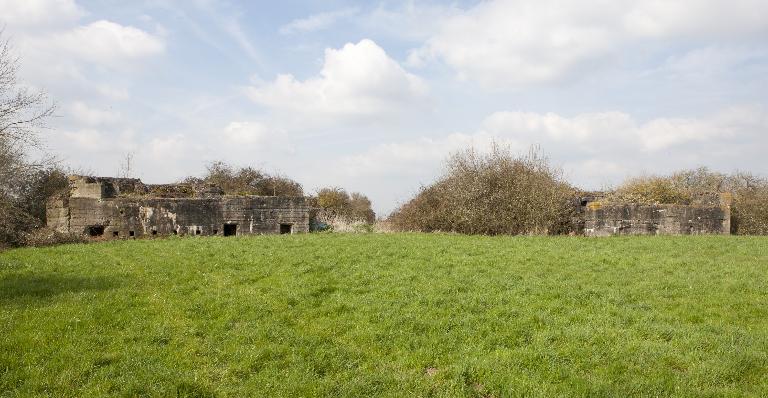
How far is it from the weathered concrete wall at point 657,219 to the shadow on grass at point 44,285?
58.0 feet

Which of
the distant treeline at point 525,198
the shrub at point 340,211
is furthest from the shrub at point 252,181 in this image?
the distant treeline at point 525,198

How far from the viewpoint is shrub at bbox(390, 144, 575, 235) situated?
2203 cm

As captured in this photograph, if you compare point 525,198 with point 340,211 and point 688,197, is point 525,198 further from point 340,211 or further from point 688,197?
point 340,211

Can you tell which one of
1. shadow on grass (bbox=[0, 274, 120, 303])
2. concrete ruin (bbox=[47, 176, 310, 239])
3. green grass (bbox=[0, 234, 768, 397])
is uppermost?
concrete ruin (bbox=[47, 176, 310, 239])

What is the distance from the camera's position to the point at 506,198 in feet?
72.9

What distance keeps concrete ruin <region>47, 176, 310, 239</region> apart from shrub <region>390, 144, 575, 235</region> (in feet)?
26.8

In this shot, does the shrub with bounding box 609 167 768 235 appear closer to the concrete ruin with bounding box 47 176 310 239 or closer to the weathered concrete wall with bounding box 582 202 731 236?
the weathered concrete wall with bounding box 582 202 731 236

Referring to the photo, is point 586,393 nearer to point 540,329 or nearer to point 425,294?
point 540,329

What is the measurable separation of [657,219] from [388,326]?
54.8 feet

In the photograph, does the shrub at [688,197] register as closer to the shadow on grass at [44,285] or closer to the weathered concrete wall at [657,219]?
the weathered concrete wall at [657,219]

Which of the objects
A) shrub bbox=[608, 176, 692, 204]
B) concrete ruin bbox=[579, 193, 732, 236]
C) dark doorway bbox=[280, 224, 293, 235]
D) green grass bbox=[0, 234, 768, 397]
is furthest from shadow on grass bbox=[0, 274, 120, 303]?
shrub bbox=[608, 176, 692, 204]

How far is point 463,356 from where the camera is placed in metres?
6.45

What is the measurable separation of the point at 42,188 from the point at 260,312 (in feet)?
72.2

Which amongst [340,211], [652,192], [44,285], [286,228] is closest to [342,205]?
[340,211]
